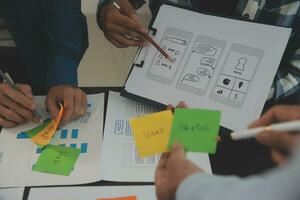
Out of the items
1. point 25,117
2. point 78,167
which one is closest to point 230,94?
point 78,167

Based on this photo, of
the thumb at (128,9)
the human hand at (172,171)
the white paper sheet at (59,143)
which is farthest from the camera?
the thumb at (128,9)

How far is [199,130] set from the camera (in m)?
0.58

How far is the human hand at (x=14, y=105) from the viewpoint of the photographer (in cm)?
86

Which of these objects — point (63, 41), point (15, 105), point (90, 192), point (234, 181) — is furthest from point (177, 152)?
point (63, 41)

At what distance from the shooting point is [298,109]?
1.58ft

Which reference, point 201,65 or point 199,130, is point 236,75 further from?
point 199,130

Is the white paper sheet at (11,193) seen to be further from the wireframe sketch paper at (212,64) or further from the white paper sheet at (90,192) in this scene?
the wireframe sketch paper at (212,64)

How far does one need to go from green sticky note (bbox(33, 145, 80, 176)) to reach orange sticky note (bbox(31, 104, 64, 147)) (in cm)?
2

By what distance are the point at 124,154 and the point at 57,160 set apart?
0.15 meters

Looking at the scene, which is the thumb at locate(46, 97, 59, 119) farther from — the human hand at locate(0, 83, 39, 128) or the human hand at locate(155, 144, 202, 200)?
the human hand at locate(155, 144, 202, 200)

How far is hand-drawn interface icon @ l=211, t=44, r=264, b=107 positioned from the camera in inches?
31.9

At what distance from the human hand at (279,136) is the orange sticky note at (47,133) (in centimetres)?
50

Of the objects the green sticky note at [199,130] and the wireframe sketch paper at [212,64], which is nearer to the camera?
the green sticky note at [199,130]

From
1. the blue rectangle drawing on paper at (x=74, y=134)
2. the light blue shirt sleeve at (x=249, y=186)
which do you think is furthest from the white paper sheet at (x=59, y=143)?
the light blue shirt sleeve at (x=249, y=186)
